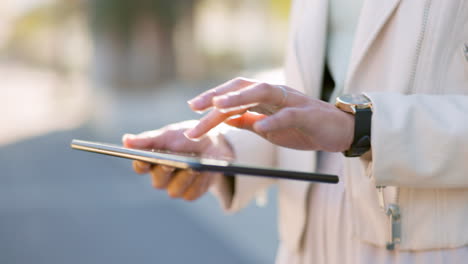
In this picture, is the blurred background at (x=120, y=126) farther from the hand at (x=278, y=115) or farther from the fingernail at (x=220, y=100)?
the fingernail at (x=220, y=100)

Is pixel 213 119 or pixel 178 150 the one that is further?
pixel 178 150

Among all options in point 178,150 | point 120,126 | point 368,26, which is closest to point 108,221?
point 178,150

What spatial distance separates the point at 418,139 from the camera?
4.00 ft

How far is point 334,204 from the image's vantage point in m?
1.57

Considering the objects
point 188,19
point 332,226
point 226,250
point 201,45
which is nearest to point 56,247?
point 226,250

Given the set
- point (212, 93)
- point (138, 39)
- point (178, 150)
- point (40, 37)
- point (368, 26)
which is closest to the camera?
point (212, 93)

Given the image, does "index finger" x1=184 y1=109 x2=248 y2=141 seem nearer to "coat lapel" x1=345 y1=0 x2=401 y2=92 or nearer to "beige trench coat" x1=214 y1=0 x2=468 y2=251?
"beige trench coat" x1=214 y1=0 x2=468 y2=251

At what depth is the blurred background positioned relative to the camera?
5293mm

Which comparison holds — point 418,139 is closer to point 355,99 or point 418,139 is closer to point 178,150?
point 355,99

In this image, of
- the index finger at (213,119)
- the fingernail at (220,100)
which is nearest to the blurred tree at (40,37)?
the index finger at (213,119)

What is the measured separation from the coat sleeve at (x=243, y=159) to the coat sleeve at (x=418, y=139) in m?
0.57

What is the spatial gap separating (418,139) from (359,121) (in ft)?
0.46

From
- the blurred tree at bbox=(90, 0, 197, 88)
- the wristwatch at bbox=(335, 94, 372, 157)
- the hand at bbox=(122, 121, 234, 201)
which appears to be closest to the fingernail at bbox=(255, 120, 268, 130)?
the wristwatch at bbox=(335, 94, 372, 157)

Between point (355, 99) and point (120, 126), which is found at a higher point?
point (355, 99)
